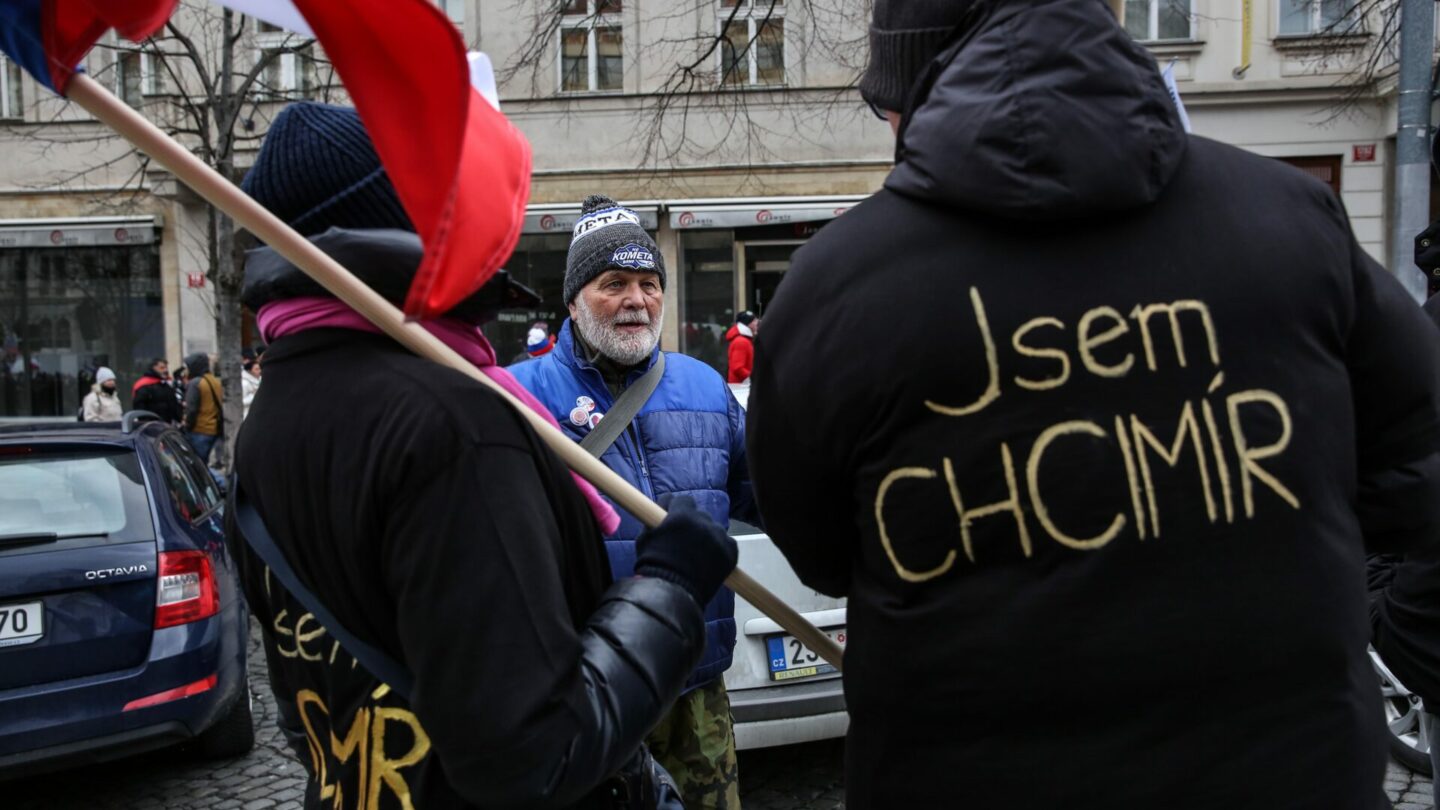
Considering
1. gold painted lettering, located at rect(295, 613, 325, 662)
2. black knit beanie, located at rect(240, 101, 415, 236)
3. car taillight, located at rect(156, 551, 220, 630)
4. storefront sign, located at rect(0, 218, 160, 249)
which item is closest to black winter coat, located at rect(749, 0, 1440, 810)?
black knit beanie, located at rect(240, 101, 415, 236)

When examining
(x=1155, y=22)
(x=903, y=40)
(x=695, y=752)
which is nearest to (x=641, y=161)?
(x=1155, y=22)

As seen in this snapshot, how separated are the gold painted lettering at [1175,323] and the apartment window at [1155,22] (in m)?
16.5

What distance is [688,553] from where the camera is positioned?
5.27 ft

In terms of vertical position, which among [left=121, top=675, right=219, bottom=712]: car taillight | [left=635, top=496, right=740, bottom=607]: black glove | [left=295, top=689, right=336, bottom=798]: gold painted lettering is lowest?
[left=121, top=675, right=219, bottom=712]: car taillight

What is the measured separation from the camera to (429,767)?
4.88ft

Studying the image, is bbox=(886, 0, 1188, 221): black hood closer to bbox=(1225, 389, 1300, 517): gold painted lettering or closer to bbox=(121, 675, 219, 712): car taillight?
bbox=(1225, 389, 1300, 517): gold painted lettering

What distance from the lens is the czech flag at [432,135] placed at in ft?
3.88

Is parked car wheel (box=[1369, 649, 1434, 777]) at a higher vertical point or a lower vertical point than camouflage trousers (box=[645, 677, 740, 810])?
lower

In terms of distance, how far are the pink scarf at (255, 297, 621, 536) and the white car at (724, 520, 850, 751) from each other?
263cm

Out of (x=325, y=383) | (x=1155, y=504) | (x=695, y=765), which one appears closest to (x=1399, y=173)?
(x=695, y=765)

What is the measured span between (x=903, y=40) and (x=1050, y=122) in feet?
1.18

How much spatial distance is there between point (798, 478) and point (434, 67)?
0.69m

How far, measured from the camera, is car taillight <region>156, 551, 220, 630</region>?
445 centimetres

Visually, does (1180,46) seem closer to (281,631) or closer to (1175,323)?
(1175,323)
